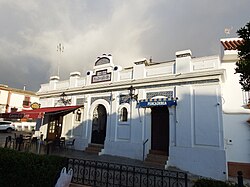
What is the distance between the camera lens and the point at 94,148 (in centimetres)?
1244

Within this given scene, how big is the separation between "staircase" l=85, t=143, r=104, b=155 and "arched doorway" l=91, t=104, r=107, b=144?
0.29 m

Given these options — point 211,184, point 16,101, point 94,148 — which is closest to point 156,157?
point 94,148

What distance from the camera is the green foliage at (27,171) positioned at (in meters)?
4.84

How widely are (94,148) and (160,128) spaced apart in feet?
15.5

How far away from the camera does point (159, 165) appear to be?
31.0 ft

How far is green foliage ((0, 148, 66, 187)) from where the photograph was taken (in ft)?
15.9

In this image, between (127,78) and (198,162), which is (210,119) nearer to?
(198,162)

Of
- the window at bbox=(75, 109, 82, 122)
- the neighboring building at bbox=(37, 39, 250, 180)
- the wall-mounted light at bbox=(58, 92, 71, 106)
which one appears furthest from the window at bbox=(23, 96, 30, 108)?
the neighboring building at bbox=(37, 39, 250, 180)

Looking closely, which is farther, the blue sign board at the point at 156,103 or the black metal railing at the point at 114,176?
the blue sign board at the point at 156,103

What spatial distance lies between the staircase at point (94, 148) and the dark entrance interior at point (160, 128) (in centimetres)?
364

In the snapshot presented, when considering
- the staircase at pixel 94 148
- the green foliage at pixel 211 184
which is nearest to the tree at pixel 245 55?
the green foliage at pixel 211 184

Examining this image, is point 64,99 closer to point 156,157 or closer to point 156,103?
point 156,103

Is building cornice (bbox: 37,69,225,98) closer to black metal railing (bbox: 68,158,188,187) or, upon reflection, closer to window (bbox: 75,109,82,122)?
window (bbox: 75,109,82,122)

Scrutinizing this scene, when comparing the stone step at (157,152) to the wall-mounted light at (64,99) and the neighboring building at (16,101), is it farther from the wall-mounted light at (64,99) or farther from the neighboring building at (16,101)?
the neighboring building at (16,101)
